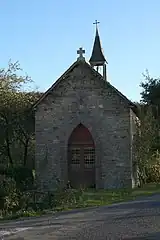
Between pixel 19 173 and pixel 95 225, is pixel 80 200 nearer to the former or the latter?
pixel 95 225

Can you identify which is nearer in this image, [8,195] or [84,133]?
[8,195]

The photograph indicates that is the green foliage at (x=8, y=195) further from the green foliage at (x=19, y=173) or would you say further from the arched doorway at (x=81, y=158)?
the green foliage at (x=19, y=173)

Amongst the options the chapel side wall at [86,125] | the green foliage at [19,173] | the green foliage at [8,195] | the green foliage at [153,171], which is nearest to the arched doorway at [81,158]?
the chapel side wall at [86,125]

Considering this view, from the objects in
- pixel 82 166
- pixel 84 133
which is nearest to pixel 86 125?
pixel 84 133

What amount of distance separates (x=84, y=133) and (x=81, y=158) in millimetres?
1616

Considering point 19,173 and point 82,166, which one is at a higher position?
point 82,166

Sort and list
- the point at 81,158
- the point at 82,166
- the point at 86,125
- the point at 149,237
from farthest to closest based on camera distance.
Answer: the point at 81,158 < the point at 82,166 < the point at 86,125 < the point at 149,237

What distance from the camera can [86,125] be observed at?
30.9 metres

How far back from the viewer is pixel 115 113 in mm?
30531

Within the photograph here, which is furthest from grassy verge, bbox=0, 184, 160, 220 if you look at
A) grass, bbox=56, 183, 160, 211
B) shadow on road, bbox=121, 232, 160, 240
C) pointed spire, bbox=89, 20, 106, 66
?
pointed spire, bbox=89, 20, 106, 66

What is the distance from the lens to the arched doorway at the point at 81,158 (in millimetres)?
31094

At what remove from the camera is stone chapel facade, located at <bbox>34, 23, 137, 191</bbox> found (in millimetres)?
30266

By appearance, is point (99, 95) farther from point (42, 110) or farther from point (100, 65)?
point (100, 65)

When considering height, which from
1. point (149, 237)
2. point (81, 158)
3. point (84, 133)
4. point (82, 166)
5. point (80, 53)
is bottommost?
point (149, 237)
